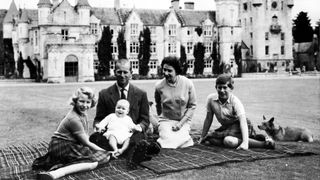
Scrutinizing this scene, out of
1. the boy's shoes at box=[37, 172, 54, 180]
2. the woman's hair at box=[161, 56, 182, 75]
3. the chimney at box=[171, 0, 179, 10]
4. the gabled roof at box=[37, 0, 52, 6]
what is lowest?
the boy's shoes at box=[37, 172, 54, 180]

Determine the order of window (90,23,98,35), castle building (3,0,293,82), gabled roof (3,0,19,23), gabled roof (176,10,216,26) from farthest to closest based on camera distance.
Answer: gabled roof (3,0,19,23) → gabled roof (176,10,216,26) → window (90,23,98,35) → castle building (3,0,293,82)

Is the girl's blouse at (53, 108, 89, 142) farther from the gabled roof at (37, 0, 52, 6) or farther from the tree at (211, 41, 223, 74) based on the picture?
the tree at (211, 41, 223, 74)

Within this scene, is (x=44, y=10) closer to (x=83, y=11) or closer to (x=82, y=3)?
(x=83, y=11)

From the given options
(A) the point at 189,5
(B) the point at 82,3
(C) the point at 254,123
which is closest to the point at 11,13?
(B) the point at 82,3

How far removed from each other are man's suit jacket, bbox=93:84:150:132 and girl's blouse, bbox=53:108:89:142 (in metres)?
1.31

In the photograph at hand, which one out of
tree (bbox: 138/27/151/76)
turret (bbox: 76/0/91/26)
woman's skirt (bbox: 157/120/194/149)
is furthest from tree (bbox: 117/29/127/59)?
woman's skirt (bbox: 157/120/194/149)

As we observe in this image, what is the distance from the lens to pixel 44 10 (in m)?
52.2

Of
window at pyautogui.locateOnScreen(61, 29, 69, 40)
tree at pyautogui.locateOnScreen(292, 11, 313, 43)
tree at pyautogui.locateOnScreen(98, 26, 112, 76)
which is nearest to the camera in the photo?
window at pyautogui.locateOnScreen(61, 29, 69, 40)

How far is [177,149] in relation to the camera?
29.0 ft

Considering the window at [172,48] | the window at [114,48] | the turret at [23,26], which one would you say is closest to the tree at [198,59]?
the window at [172,48]

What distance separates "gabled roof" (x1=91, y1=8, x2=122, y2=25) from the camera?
189 feet

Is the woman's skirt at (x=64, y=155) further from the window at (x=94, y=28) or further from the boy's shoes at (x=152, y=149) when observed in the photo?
the window at (x=94, y=28)

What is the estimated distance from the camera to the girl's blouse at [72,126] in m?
7.23

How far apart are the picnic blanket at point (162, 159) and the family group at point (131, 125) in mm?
172
